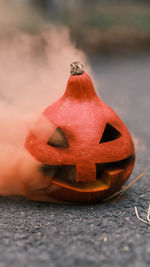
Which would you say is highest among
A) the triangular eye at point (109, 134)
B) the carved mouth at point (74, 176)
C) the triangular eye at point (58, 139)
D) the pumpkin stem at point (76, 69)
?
the pumpkin stem at point (76, 69)

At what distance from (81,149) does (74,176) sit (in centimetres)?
22

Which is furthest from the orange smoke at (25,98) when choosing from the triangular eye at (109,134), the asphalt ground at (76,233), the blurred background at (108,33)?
the blurred background at (108,33)

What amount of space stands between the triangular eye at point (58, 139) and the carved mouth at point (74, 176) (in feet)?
0.60

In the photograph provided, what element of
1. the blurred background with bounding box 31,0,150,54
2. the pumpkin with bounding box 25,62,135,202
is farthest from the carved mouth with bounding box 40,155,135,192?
the blurred background with bounding box 31,0,150,54

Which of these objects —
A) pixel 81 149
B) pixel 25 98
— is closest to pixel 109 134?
pixel 81 149

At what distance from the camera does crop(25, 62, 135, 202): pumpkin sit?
258 cm

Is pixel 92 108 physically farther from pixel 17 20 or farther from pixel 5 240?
pixel 17 20

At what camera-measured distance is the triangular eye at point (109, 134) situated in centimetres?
277

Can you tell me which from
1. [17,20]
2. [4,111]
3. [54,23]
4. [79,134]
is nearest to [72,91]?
[79,134]

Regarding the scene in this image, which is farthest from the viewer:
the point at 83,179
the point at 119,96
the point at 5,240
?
the point at 119,96

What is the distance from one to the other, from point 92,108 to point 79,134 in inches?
→ 10.7

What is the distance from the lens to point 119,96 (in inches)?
350

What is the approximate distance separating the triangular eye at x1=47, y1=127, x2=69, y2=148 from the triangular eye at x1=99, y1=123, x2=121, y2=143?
0.33 m

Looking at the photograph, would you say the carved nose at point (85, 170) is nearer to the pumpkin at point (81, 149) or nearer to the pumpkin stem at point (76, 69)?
the pumpkin at point (81, 149)
